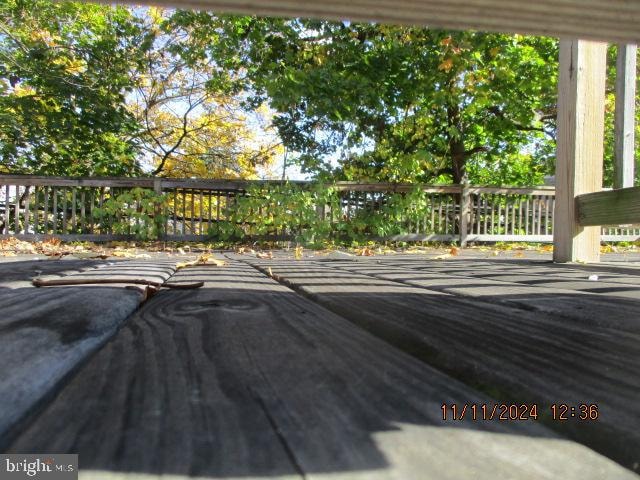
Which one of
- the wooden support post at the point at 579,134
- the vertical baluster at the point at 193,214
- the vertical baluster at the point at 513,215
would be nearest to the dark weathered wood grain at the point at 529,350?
the wooden support post at the point at 579,134

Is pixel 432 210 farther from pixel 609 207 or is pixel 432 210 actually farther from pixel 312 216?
pixel 609 207

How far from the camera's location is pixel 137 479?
42 cm

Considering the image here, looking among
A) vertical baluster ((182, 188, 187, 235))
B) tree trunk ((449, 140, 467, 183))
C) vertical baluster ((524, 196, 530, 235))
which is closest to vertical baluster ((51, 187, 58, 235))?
vertical baluster ((182, 188, 187, 235))

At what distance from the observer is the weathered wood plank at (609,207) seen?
2828mm

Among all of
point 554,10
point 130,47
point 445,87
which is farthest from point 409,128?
point 554,10

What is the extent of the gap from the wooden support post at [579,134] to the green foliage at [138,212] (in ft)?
26.9

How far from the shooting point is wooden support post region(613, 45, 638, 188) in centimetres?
270

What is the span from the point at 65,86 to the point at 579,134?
11.2 metres

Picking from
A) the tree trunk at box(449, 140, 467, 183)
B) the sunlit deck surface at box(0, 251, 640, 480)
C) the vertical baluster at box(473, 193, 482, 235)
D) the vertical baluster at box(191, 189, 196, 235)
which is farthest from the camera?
the tree trunk at box(449, 140, 467, 183)

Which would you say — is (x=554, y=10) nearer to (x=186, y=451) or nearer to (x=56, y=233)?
(x=186, y=451)

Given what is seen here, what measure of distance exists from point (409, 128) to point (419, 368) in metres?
12.6

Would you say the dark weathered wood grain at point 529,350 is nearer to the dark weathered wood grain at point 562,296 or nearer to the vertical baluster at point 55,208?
the dark weathered wood grain at point 562,296
